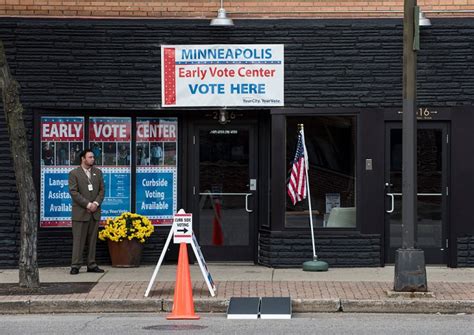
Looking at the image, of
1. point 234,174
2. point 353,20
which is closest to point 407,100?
point 353,20

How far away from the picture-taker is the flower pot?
14703mm

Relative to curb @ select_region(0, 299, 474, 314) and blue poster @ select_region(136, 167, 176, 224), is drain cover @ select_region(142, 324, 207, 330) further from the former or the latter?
blue poster @ select_region(136, 167, 176, 224)

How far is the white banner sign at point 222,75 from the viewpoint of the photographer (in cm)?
1479

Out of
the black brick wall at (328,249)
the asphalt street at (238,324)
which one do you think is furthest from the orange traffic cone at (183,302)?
the black brick wall at (328,249)

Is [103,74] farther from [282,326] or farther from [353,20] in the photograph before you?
[282,326]

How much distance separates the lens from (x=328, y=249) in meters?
14.8

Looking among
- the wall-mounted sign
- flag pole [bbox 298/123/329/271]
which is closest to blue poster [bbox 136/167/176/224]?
flag pole [bbox 298/123/329/271]

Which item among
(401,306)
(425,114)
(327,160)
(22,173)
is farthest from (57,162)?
(401,306)

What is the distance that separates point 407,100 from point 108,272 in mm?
5324

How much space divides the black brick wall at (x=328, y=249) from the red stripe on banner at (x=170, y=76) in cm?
266

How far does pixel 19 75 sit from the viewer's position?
14.7m

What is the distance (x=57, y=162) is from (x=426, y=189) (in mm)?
5876

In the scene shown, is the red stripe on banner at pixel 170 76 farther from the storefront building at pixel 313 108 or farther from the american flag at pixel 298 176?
the american flag at pixel 298 176

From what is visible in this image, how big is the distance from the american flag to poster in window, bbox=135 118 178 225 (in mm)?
1986
